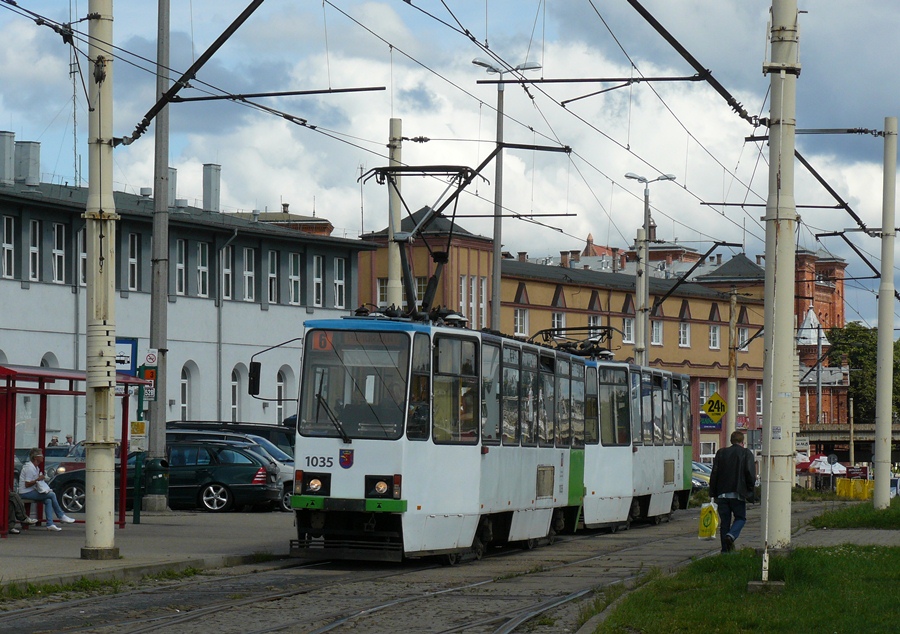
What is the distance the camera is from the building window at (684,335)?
93.8m

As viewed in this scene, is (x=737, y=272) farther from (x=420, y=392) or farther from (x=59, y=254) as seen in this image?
(x=420, y=392)

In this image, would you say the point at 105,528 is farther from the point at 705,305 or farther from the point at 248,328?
the point at 705,305

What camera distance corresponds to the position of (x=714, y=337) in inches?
3839

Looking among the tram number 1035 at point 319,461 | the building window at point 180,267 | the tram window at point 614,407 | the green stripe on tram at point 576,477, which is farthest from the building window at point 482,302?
the tram number 1035 at point 319,461

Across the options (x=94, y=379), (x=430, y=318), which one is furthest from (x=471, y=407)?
(x=94, y=379)

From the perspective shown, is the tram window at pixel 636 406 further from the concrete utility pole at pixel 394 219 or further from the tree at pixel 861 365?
the tree at pixel 861 365

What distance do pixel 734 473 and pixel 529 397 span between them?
3.34 meters

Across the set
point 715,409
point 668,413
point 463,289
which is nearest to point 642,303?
point 715,409

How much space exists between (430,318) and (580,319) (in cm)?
6776

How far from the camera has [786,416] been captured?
1551 cm

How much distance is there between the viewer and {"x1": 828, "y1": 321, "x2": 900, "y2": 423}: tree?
115438 millimetres

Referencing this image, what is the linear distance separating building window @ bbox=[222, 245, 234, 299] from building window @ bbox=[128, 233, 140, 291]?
161 inches

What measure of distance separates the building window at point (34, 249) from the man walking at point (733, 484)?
35007 millimetres

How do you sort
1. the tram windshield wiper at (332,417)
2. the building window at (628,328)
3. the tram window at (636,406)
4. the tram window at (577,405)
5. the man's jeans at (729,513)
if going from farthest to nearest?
the building window at (628,328) < the tram window at (636,406) < the tram window at (577,405) < the man's jeans at (729,513) < the tram windshield wiper at (332,417)
